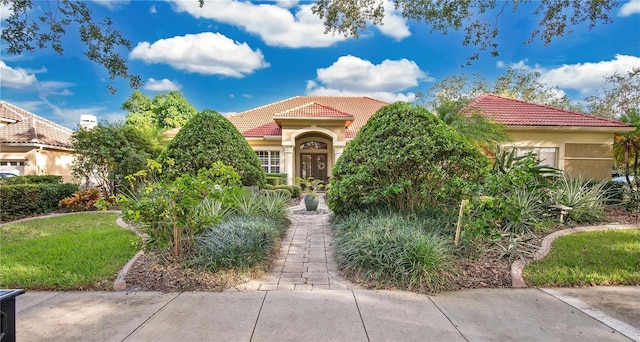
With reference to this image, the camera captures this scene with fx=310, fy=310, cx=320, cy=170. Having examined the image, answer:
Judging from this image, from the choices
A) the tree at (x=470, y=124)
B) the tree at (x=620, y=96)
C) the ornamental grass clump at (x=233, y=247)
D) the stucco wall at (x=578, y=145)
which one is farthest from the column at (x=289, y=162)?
the tree at (x=620, y=96)

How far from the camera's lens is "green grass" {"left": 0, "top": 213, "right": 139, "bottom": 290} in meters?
4.61

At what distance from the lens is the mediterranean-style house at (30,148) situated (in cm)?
1714

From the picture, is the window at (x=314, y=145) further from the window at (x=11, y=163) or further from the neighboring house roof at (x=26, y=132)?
the window at (x=11, y=163)

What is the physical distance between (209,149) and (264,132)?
9913 millimetres

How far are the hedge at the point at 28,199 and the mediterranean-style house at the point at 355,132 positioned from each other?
10.0 m

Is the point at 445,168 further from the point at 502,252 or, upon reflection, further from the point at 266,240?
the point at 266,240

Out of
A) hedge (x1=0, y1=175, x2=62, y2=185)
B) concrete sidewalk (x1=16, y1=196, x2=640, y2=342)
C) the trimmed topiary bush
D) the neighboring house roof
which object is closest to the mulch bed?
concrete sidewalk (x1=16, y1=196, x2=640, y2=342)

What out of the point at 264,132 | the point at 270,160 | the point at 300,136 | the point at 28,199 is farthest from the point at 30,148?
the point at 300,136

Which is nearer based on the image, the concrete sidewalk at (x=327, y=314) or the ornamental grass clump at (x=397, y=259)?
the concrete sidewalk at (x=327, y=314)

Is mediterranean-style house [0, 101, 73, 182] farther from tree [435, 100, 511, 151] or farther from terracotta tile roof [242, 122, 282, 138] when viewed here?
tree [435, 100, 511, 151]

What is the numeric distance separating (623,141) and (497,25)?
42.7 ft

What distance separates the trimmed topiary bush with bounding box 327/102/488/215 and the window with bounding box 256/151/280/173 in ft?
41.5

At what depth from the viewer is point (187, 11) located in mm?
7320

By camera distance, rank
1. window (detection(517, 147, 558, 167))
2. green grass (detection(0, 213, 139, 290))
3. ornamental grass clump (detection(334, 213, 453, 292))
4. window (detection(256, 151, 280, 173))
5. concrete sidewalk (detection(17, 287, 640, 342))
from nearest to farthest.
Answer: concrete sidewalk (detection(17, 287, 640, 342)) < ornamental grass clump (detection(334, 213, 453, 292)) < green grass (detection(0, 213, 139, 290)) < window (detection(517, 147, 558, 167)) < window (detection(256, 151, 280, 173))
